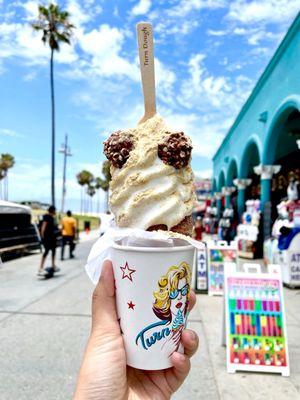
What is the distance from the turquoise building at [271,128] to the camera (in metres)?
9.59

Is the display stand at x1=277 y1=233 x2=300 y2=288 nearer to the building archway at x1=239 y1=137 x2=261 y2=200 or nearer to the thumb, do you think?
the building archway at x1=239 y1=137 x2=261 y2=200

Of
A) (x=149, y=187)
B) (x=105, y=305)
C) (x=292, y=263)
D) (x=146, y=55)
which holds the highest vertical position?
(x=146, y=55)

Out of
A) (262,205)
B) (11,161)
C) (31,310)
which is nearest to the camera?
(31,310)

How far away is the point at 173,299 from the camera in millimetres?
1721

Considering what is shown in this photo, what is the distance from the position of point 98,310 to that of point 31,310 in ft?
14.8

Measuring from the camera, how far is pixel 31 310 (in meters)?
5.78

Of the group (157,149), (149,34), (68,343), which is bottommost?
(68,343)

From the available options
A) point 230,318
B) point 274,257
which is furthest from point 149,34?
point 274,257

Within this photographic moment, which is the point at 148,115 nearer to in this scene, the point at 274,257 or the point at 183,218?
the point at 183,218

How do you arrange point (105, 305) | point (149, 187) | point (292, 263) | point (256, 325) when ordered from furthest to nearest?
point (292, 263) → point (256, 325) → point (149, 187) → point (105, 305)

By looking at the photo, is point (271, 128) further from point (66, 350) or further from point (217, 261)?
point (66, 350)

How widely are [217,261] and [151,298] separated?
560 centimetres

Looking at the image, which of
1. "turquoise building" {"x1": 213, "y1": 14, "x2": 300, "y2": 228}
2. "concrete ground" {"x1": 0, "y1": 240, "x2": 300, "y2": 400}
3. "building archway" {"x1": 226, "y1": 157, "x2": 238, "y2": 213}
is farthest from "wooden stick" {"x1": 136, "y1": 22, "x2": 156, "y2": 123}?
"building archway" {"x1": 226, "y1": 157, "x2": 238, "y2": 213}

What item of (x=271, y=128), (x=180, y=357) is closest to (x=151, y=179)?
(x=180, y=357)
